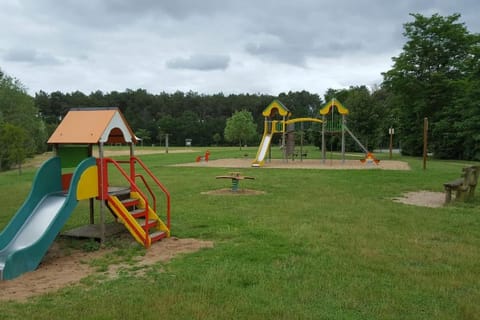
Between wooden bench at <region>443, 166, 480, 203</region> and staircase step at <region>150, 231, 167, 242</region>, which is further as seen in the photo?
wooden bench at <region>443, 166, 480, 203</region>

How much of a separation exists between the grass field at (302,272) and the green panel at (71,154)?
5.23 feet

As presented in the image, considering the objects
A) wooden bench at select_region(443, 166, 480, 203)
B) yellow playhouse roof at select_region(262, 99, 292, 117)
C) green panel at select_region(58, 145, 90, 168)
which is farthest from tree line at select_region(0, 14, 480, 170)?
wooden bench at select_region(443, 166, 480, 203)

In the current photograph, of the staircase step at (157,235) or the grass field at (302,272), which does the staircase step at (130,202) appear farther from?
the grass field at (302,272)

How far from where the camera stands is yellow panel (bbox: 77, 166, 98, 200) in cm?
641

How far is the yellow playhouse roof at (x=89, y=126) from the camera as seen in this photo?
6824 mm

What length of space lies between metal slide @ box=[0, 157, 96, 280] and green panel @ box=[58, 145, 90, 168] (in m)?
0.20

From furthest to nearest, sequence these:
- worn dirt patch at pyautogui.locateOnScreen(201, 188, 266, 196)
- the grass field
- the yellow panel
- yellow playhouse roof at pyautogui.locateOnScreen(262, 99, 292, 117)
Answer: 1. yellow playhouse roof at pyautogui.locateOnScreen(262, 99, 292, 117)
2. worn dirt patch at pyautogui.locateOnScreen(201, 188, 266, 196)
3. the yellow panel
4. the grass field

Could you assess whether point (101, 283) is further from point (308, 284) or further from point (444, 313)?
point (444, 313)

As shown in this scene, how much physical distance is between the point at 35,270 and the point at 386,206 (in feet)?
25.6

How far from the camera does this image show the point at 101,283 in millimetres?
4902

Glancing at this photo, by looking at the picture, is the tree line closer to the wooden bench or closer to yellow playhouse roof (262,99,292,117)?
yellow playhouse roof (262,99,292,117)

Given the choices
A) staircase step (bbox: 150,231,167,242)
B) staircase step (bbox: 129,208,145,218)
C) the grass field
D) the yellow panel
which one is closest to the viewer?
the grass field

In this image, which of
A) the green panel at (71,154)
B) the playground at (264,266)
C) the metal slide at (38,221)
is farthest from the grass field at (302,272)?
the green panel at (71,154)

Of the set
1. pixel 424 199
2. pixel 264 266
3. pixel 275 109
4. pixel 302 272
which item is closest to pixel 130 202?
pixel 264 266
